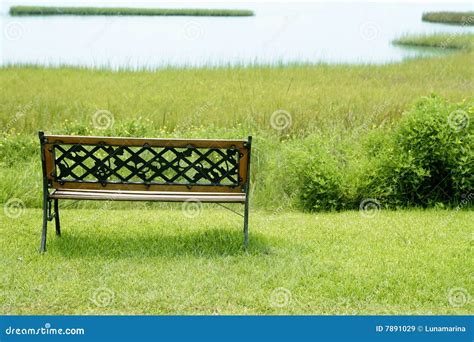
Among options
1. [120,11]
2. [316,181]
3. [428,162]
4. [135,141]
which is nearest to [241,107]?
[316,181]

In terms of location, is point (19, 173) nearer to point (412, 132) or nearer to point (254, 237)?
point (254, 237)

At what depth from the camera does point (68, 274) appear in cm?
537

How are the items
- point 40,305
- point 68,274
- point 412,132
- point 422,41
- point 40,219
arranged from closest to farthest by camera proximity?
point 40,305 < point 68,274 < point 40,219 < point 412,132 < point 422,41

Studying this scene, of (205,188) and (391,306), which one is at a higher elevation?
(205,188)

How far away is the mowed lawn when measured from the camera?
193 inches

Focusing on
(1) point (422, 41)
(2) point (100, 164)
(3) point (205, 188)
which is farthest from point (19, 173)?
(1) point (422, 41)

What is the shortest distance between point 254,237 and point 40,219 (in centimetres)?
218

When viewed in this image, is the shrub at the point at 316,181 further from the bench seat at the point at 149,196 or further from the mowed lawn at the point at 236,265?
the bench seat at the point at 149,196

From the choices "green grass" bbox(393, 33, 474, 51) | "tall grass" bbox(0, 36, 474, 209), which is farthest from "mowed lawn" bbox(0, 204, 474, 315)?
"green grass" bbox(393, 33, 474, 51)

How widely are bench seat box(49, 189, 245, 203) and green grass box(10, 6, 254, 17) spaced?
1200 inches

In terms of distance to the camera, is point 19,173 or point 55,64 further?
point 55,64

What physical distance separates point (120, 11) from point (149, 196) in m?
33.2

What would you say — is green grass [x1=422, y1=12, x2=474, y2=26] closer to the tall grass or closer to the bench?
the tall grass

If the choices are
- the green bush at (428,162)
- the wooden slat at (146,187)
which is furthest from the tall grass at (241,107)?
the wooden slat at (146,187)
